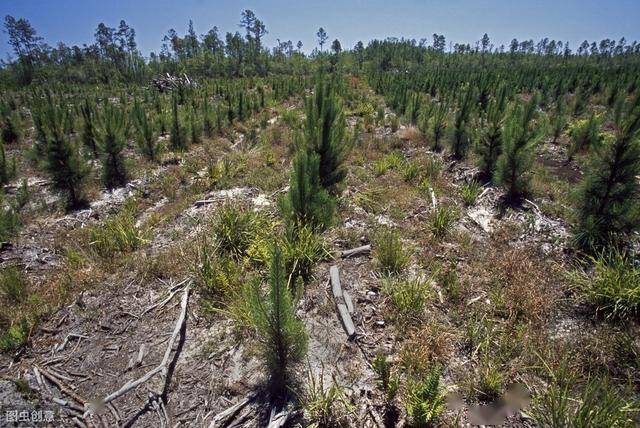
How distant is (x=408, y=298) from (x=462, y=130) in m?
7.45

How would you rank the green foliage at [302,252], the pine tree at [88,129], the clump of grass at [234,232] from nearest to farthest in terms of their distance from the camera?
the green foliage at [302,252]
the clump of grass at [234,232]
the pine tree at [88,129]

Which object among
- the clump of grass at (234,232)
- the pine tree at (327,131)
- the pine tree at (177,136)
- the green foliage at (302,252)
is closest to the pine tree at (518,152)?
the pine tree at (327,131)

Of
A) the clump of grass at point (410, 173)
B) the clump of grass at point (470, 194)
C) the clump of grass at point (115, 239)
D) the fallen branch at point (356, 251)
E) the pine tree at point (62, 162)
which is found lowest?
the fallen branch at point (356, 251)

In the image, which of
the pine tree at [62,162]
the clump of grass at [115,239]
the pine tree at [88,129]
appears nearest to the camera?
the clump of grass at [115,239]

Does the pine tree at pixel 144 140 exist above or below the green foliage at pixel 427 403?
above

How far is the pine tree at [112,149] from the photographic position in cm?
815

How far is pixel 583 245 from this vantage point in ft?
15.4

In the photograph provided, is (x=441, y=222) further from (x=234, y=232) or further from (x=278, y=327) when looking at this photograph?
(x=278, y=327)

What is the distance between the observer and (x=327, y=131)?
599cm

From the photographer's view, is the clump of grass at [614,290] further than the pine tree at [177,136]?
No

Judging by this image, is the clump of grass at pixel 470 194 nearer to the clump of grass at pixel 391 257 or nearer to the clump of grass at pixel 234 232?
the clump of grass at pixel 391 257

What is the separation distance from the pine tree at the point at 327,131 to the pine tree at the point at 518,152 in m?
3.50

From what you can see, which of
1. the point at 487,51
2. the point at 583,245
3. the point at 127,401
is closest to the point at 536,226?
the point at 583,245

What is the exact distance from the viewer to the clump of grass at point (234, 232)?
15.3 feet
